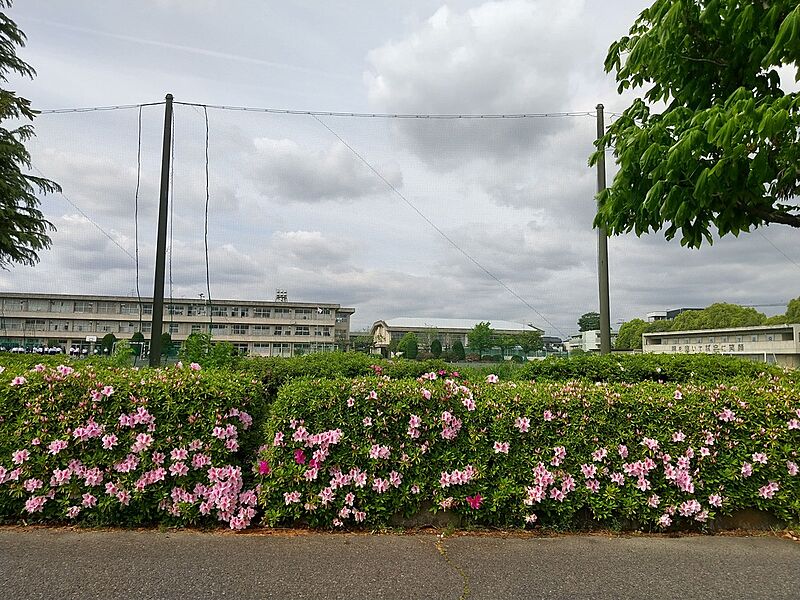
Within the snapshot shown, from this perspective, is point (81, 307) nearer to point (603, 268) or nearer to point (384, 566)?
point (603, 268)

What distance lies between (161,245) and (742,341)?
161ft

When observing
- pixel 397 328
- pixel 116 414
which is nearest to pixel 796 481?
pixel 116 414

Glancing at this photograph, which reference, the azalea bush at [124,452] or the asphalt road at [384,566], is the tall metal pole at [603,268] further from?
the azalea bush at [124,452]

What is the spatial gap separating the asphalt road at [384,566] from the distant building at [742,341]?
3699 cm

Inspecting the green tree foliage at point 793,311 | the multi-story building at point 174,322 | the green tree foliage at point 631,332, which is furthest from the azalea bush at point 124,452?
the green tree foliage at point 631,332

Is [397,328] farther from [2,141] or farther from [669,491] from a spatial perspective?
[669,491]

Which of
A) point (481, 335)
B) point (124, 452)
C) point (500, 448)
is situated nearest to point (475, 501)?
point (500, 448)

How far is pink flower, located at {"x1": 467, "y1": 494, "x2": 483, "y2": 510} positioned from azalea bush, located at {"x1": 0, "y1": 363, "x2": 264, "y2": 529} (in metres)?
1.42

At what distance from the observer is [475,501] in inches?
136

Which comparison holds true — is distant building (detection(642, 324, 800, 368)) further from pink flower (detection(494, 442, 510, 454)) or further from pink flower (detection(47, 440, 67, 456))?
pink flower (detection(47, 440, 67, 456))

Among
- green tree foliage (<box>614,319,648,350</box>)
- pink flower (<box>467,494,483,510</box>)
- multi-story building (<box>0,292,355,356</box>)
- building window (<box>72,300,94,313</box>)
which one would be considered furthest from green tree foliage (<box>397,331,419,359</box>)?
green tree foliage (<box>614,319,648,350</box>)

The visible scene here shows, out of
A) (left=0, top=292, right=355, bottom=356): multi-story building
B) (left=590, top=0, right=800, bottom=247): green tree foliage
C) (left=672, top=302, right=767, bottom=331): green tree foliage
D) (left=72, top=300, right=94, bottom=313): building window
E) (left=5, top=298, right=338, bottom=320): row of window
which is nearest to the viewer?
(left=590, top=0, right=800, bottom=247): green tree foliage

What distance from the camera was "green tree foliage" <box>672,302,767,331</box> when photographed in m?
55.0

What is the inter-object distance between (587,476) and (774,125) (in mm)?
2396
